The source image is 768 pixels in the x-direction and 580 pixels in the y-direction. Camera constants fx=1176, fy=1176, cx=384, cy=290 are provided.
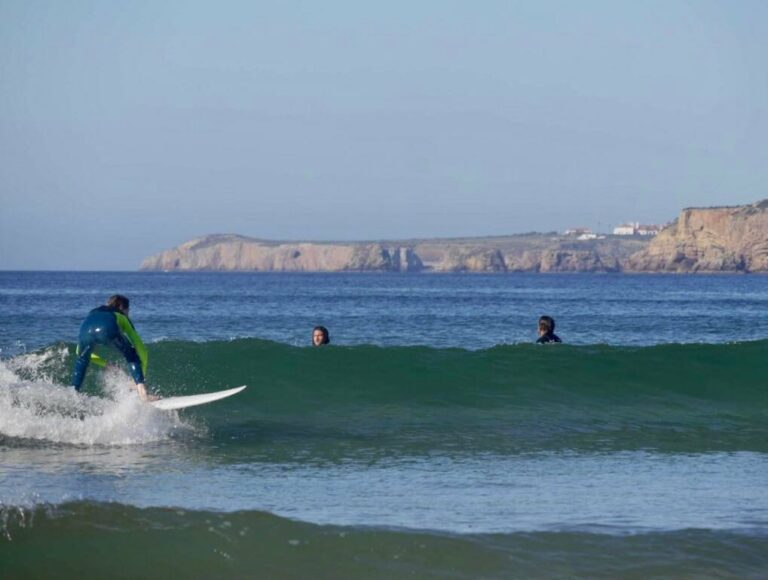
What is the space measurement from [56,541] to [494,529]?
294cm

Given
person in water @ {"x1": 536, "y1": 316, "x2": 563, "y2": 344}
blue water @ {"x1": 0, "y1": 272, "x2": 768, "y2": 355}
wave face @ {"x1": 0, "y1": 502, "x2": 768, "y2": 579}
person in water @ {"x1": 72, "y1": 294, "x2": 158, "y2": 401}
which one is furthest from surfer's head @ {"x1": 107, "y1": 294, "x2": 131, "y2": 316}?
blue water @ {"x1": 0, "y1": 272, "x2": 768, "y2": 355}

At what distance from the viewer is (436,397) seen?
53.0ft

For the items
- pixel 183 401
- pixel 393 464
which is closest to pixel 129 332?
pixel 183 401

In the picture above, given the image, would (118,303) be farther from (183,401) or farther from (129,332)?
(183,401)

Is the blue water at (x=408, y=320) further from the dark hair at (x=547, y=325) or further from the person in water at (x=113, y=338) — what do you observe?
the person in water at (x=113, y=338)

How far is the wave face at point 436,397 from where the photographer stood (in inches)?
488

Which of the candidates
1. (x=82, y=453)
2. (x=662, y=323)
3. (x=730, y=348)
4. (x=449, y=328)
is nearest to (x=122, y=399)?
(x=82, y=453)

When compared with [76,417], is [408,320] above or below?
below

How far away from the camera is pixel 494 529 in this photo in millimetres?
8102

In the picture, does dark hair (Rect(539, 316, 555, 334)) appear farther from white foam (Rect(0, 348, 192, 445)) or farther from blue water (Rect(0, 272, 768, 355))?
blue water (Rect(0, 272, 768, 355))

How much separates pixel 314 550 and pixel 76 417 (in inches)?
217

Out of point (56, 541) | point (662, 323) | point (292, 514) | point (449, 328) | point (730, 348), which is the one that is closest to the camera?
point (56, 541)

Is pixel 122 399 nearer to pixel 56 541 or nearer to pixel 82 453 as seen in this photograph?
pixel 82 453

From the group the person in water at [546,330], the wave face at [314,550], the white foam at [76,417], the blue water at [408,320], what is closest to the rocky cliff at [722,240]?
the blue water at [408,320]
